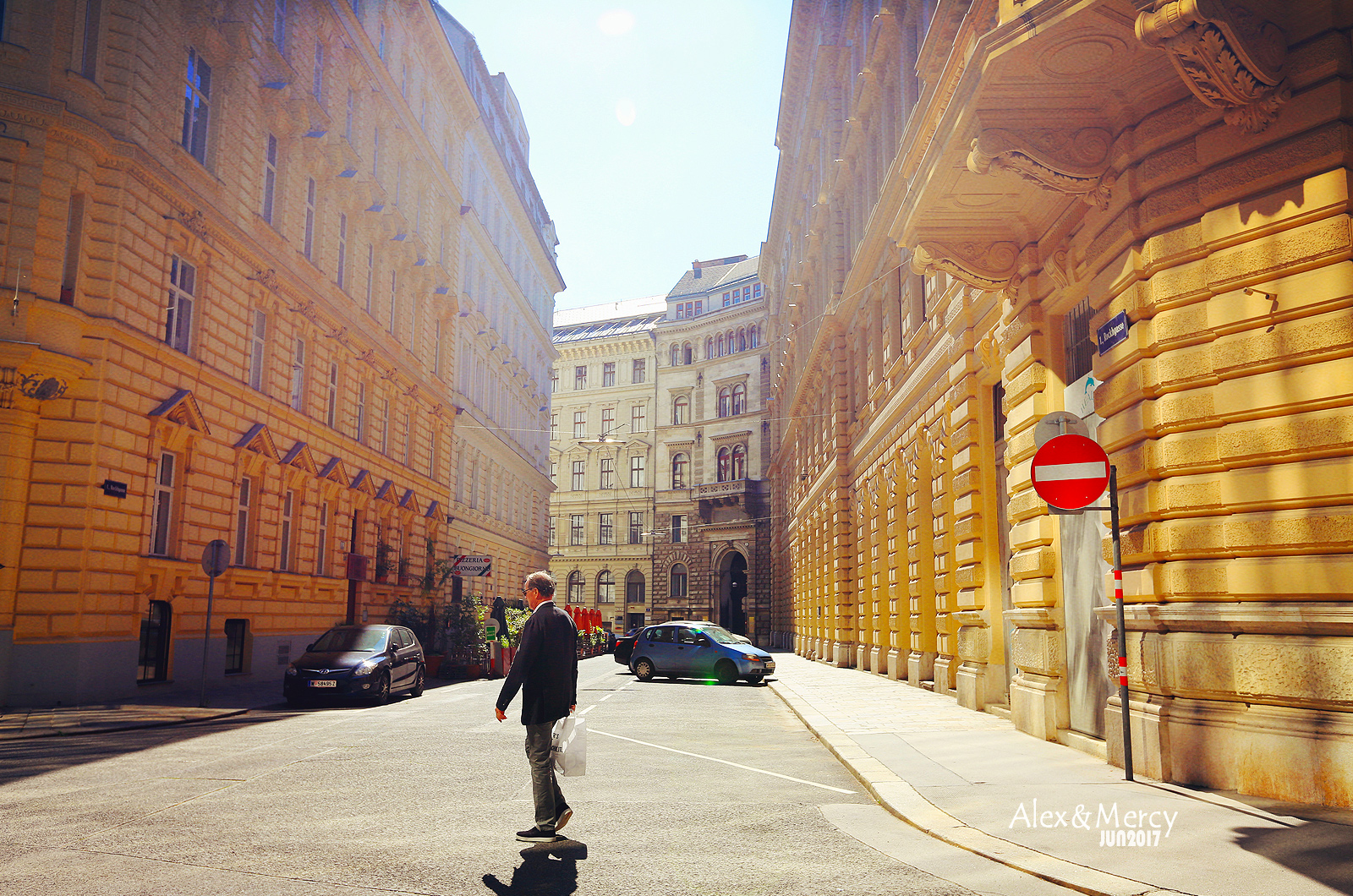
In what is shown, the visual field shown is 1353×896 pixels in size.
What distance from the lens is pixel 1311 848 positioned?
624 cm

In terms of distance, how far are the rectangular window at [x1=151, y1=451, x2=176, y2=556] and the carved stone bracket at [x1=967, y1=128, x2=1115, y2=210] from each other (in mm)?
15418

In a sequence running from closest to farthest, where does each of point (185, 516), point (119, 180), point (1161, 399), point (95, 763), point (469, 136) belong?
point (1161, 399) → point (95, 763) → point (119, 180) → point (185, 516) → point (469, 136)

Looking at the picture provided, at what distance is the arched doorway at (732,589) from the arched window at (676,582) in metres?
2.74

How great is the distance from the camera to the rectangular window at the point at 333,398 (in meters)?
27.6

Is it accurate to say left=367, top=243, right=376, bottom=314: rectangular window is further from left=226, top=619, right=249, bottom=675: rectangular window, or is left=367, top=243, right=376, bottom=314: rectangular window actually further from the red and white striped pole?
the red and white striped pole

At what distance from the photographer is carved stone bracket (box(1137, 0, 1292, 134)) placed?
26.2ft

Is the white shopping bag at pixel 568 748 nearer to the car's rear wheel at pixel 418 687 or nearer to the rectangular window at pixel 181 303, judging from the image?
the car's rear wheel at pixel 418 687

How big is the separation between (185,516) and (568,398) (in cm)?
6090

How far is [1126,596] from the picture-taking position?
966 cm

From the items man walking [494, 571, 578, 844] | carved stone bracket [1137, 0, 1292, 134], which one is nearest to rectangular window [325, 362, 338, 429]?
man walking [494, 571, 578, 844]

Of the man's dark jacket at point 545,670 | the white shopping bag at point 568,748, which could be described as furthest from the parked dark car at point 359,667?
the white shopping bag at point 568,748

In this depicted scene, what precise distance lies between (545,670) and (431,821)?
4.61 ft

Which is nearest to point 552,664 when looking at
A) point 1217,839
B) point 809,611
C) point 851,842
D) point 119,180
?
point 851,842

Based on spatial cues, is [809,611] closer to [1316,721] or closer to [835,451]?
[835,451]
